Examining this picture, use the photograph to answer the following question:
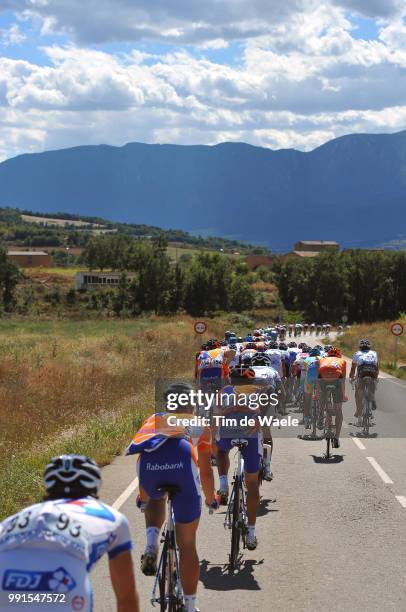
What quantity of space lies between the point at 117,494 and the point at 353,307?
389 ft

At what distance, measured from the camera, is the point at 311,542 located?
324 inches

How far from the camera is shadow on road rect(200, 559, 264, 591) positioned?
6866 millimetres

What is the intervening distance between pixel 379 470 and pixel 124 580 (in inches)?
358

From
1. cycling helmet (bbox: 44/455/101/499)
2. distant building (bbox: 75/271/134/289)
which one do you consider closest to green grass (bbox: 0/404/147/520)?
cycling helmet (bbox: 44/455/101/499)

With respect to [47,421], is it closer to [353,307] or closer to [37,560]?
[37,560]

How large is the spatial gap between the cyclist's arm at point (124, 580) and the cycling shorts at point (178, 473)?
178 cm

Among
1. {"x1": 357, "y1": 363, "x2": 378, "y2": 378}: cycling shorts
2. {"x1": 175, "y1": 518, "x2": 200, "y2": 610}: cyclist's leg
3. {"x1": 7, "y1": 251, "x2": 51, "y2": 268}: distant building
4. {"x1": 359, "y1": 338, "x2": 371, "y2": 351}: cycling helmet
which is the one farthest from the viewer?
{"x1": 7, "y1": 251, "x2": 51, "y2": 268}: distant building

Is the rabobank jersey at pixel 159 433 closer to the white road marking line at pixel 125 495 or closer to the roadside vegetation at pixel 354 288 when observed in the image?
the white road marking line at pixel 125 495

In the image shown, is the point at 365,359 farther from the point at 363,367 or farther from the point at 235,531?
the point at 235,531

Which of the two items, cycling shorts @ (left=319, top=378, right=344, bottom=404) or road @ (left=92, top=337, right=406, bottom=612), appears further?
cycling shorts @ (left=319, top=378, right=344, bottom=404)

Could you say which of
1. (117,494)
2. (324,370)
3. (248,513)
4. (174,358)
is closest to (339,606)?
(248,513)

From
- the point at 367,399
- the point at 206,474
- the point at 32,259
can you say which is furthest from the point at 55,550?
the point at 32,259

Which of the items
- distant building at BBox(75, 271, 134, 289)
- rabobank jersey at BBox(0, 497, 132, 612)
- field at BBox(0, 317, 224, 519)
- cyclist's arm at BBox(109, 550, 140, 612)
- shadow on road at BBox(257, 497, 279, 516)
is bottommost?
distant building at BBox(75, 271, 134, 289)

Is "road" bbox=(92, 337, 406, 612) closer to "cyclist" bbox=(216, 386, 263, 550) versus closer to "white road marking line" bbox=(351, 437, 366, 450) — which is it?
"cyclist" bbox=(216, 386, 263, 550)
